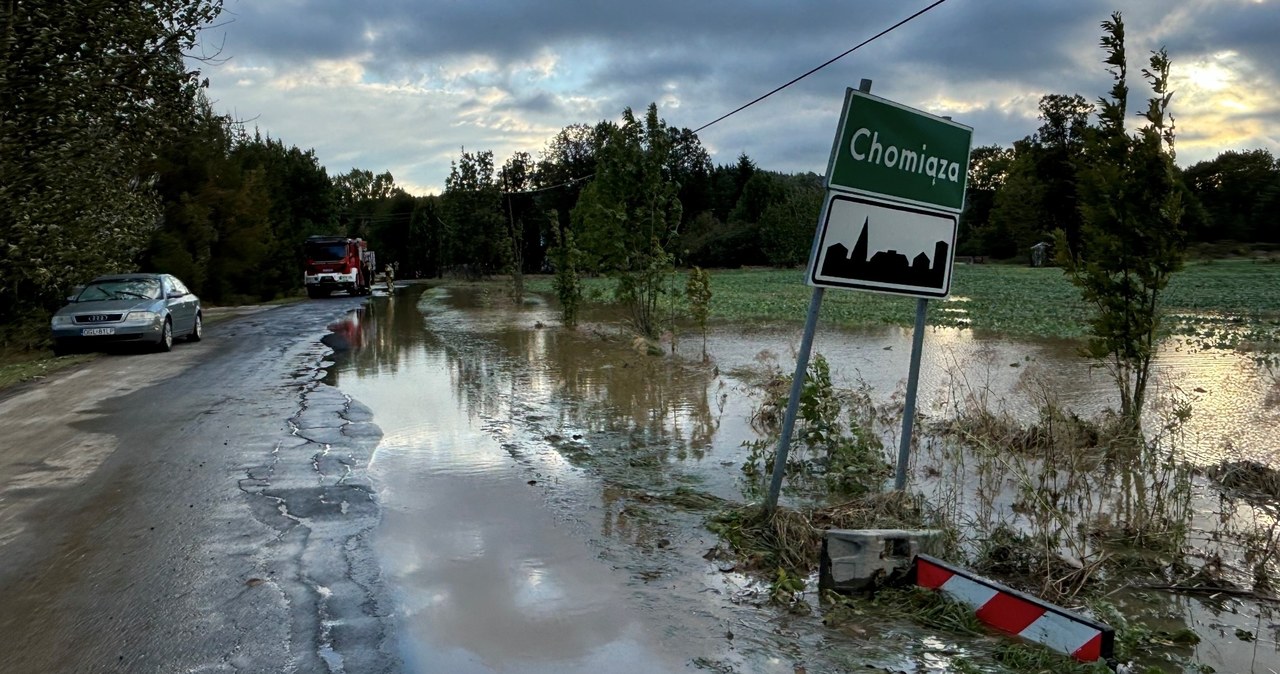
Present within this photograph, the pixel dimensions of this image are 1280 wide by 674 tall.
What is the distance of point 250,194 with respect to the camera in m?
42.5

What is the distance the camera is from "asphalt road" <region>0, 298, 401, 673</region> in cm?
442

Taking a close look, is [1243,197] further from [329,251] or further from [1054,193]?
[329,251]

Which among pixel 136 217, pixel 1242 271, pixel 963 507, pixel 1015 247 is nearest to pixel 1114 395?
pixel 963 507

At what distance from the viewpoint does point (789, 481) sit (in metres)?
7.84

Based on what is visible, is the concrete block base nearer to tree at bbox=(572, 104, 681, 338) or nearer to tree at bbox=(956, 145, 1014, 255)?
tree at bbox=(572, 104, 681, 338)

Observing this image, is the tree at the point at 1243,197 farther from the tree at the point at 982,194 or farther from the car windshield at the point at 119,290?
the car windshield at the point at 119,290

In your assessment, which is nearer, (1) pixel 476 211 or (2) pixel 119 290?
(2) pixel 119 290

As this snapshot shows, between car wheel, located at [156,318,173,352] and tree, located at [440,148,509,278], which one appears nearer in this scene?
car wheel, located at [156,318,173,352]

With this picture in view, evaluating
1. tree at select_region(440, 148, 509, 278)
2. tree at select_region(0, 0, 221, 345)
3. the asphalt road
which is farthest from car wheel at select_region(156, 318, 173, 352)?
tree at select_region(440, 148, 509, 278)

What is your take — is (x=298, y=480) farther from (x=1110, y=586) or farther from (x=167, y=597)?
(x=1110, y=586)

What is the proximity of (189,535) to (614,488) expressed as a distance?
3.14 meters

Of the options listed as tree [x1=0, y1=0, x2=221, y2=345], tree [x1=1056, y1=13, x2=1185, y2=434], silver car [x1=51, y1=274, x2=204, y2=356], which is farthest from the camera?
silver car [x1=51, y1=274, x2=204, y2=356]

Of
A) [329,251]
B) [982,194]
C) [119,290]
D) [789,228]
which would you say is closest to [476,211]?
[329,251]

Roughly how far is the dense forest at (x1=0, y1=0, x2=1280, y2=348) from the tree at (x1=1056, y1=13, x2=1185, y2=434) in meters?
0.31
